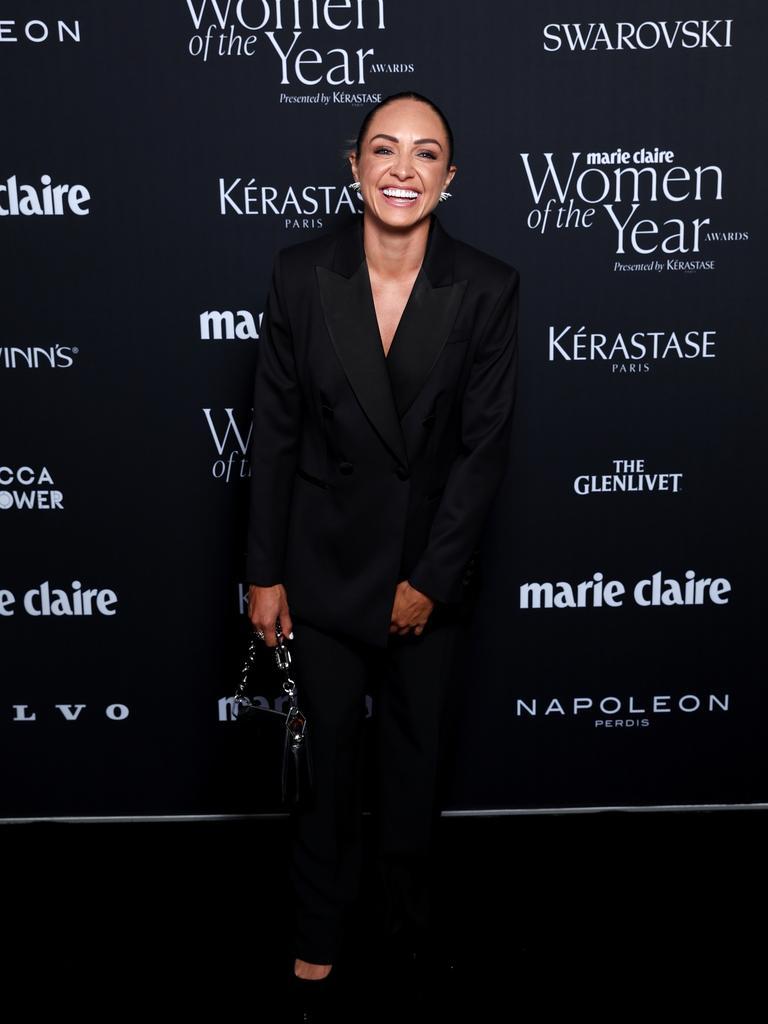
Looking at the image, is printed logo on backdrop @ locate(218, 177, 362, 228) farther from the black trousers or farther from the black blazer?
the black trousers

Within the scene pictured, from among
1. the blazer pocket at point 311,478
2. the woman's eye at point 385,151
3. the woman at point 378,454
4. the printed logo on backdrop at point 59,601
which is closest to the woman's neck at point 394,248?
the woman at point 378,454

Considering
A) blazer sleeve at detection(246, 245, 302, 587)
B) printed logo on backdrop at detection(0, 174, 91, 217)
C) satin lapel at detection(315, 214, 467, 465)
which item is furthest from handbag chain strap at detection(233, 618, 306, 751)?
printed logo on backdrop at detection(0, 174, 91, 217)

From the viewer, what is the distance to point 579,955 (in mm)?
2451

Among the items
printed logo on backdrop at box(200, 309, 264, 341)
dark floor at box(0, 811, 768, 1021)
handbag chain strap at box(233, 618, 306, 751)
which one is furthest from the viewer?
printed logo on backdrop at box(200, 309, 264, 341)

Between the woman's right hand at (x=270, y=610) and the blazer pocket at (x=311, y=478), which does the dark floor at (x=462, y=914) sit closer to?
the woman's right hand at (x=270, y=610)

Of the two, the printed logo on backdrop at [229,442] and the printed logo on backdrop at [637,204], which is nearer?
the printed logo on backdrop at [637,204]

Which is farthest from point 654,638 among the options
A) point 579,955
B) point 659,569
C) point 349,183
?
point 349,183

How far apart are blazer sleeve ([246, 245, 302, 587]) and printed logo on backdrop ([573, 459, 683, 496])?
0.91 meters

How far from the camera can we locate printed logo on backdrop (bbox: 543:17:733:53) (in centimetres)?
253

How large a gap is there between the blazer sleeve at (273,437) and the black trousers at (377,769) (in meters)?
0.17

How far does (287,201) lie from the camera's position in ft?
8.54

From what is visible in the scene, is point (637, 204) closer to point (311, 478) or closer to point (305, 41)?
point (305, 41)

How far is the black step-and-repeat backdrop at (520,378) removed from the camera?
2535mm

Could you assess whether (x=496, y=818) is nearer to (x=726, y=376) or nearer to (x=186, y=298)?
(x=726, y=376)
